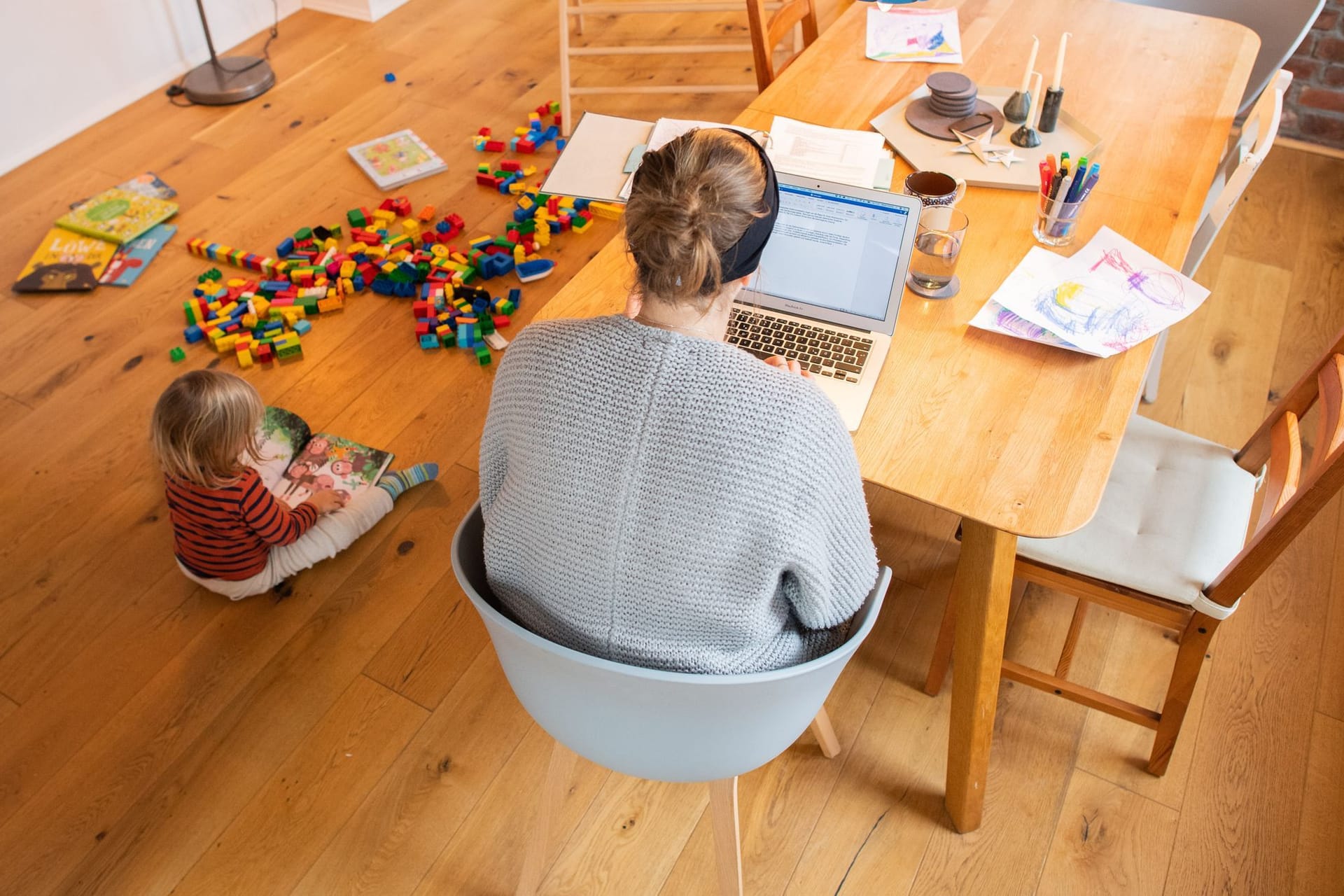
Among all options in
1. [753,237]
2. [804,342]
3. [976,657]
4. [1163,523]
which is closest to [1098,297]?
[1163,523]

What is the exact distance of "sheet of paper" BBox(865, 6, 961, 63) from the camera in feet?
7.29

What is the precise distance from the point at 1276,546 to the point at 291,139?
312 cm

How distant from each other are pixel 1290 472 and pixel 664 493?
1071 millimetres

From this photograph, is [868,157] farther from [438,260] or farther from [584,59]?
[584,59]

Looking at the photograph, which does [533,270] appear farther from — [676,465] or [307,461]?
[676,465]

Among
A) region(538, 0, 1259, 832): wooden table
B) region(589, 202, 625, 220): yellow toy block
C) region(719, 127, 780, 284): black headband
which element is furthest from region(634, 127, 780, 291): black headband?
region(589, 202, 625, 220): yellow toy block

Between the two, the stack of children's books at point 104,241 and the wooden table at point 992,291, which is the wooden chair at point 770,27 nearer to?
the wooden table at point 992,291

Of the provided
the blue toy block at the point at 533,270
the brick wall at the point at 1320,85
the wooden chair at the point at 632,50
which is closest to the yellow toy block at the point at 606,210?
the blue toy block at the point at 533,270

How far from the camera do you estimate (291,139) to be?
3379 mm

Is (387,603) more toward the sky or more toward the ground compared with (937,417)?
more toward the ground

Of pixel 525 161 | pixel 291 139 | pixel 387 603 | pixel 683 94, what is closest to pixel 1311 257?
pixel 683 94

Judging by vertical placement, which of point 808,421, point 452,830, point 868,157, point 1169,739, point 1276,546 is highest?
point 808,421

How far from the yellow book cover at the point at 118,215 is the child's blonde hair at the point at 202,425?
55.5 inches

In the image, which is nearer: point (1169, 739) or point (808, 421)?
point (808, 421)
